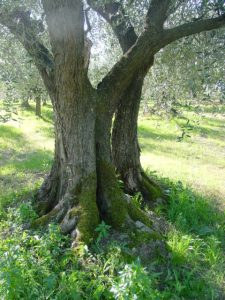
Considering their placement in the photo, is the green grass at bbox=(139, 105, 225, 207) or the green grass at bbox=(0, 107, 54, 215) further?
the green grass at bbox=(139, 105, 225, 207)

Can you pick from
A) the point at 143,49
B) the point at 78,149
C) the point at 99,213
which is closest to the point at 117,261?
the point at 99,213

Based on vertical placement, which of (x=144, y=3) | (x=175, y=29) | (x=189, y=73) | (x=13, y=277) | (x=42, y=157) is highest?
(x=144, y=3)

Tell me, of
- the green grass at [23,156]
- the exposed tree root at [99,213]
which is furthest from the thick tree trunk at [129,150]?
the green grass at [23,156]

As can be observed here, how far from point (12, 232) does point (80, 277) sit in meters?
2.03

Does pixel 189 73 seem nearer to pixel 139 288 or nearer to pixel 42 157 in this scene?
pixel 139 288

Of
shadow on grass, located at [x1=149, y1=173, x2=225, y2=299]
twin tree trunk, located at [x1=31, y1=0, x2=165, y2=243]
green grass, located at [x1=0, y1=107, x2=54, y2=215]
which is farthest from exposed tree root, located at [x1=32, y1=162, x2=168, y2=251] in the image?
green grass, located at [x1=0, y1=107, x2=54, y2=215]

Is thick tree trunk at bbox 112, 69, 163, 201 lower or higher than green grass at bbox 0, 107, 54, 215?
higher

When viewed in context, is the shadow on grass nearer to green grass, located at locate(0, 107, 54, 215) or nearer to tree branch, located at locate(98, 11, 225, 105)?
tree branch, located at locate(98, 11, 225, 105)

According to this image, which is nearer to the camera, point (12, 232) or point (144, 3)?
point (12, 232)

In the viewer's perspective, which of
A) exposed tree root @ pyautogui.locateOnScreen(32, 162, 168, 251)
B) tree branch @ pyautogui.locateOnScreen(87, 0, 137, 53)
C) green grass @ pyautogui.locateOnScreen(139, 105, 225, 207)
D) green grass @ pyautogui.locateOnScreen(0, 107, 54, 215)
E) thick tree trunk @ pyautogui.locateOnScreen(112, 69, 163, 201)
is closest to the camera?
exposed tree root @ pyautogui.locateOnScreen(32, 162, 168, 251)

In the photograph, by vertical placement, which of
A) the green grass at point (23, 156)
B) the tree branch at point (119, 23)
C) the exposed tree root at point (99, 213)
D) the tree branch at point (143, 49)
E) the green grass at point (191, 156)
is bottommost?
the green grass at point (23, 156)

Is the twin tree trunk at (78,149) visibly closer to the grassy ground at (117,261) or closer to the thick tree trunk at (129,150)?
the grassy ground at (117,261)

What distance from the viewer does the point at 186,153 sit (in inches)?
665

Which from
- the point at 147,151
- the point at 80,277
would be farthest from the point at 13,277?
the point at 147,151
